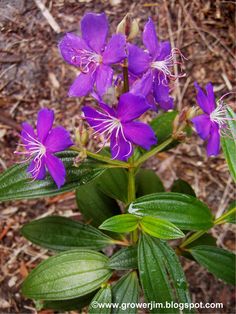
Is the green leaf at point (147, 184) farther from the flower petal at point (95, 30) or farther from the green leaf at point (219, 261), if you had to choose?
the flower petal at point (95, 30)

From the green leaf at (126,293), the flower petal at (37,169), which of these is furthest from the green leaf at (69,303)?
the flower petal at (37,169)

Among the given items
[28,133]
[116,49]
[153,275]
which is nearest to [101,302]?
[153,275]

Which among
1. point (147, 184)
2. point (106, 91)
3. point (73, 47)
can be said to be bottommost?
point (147, 184)

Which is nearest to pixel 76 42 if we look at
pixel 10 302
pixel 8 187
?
pixel 8 187

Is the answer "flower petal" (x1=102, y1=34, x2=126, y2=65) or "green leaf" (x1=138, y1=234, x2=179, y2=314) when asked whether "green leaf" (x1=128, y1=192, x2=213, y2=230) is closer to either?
"green leaf" (x1=138, y1=234, x2=179, y2=314)

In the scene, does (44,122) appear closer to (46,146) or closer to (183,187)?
(46,146)

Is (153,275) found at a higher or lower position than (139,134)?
lower
